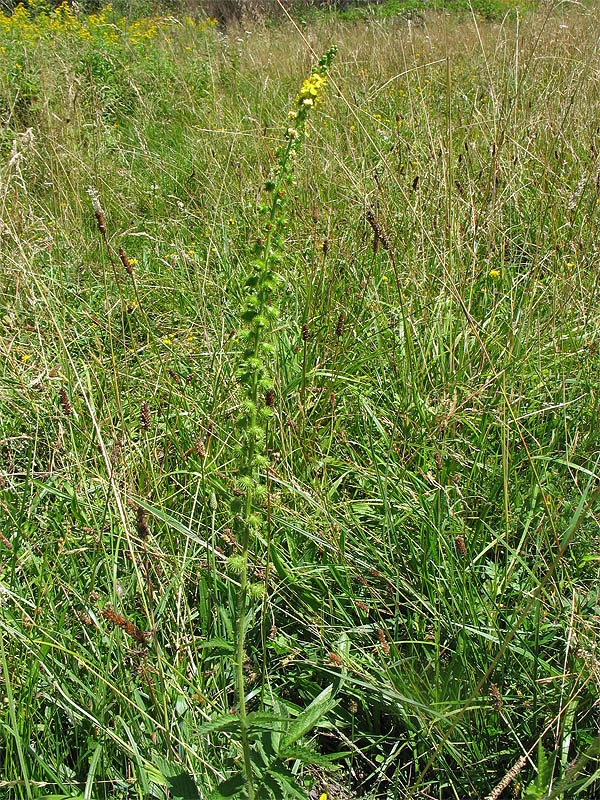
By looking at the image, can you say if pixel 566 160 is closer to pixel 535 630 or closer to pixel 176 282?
pixel 176 282

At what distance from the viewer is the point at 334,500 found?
1.84m

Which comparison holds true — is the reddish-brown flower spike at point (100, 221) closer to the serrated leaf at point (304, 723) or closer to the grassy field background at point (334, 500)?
the grassy field background at point (334, 500)

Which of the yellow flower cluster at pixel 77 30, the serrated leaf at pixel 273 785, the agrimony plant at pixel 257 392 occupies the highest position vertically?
the yellow flower cluster at pixel 77 30

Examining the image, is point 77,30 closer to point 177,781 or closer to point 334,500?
point 334,500

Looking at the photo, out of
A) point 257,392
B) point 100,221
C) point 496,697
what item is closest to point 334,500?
point 496,697

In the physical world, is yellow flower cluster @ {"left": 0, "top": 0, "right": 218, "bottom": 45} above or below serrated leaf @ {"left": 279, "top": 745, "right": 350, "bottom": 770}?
above

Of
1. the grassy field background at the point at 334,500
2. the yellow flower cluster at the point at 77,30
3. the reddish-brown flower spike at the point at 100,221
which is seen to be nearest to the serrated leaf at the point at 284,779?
the grassy field background at the point at 334,500

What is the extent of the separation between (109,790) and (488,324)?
180 centimetres

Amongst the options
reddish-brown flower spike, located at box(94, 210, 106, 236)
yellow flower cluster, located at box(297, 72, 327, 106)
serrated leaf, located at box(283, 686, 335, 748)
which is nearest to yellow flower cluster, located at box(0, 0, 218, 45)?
reddish-brown flower spike, located at box(94, 210, 106, 236)

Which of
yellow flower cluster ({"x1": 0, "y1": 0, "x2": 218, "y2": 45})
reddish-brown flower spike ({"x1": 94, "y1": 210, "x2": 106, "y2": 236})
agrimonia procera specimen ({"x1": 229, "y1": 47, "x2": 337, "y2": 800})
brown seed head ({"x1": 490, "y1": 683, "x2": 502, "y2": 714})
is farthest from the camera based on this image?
yellow flower cluster ({"x1": 0, "y1": 0, "x2": 218, "y2": 45})

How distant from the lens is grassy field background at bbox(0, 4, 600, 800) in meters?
1.25

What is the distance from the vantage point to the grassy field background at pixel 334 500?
1.25 meters

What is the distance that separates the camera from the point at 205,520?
1712 mm

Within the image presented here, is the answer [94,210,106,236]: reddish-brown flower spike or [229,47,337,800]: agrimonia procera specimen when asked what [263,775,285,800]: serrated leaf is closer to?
[229,47,337,800]: agrimonia procera specimen
